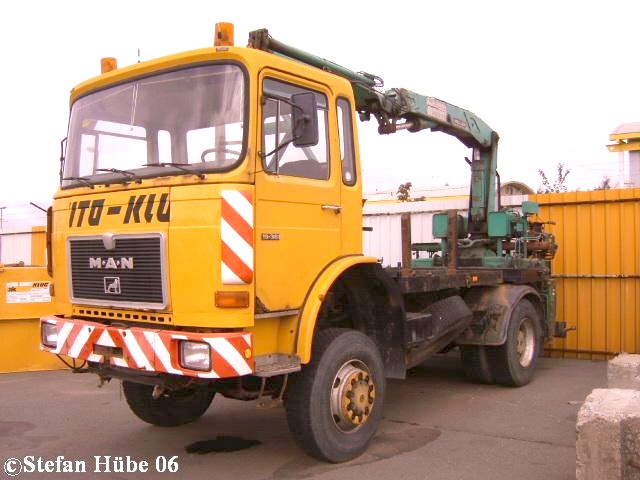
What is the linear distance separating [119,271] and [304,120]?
1.73 meters

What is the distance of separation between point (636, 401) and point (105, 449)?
4.13 m

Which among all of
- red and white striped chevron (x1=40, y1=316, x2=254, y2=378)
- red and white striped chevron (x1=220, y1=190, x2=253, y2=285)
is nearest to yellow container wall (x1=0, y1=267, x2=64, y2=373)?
red and white striped chevron (x1=40, y1=316, x2=254, y2=378)

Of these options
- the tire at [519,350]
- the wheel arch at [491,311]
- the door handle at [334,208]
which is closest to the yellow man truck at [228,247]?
the door handle at [334,208]

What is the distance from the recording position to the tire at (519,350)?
7.38m

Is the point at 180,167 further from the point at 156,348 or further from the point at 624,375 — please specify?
the point at 624,375

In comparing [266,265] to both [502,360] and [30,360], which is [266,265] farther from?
[30,360]

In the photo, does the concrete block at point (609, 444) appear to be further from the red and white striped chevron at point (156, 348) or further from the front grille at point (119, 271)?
the front grille at point (119, 271)

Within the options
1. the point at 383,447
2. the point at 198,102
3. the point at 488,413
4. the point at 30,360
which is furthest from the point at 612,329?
the point at 30,360

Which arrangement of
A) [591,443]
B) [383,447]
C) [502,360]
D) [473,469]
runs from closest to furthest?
1. [591,443]
2. [473,469]
3. [383,447]
4. [502,360]

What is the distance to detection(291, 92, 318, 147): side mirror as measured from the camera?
4.39 metres

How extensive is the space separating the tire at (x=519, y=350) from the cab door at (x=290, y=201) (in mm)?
3273

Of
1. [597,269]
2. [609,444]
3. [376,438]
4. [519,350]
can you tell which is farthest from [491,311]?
[609,444]

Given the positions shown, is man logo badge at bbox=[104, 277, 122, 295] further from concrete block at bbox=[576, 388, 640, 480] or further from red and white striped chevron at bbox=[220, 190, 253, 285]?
concrete block at bbox=[576, 388, 640, 480]

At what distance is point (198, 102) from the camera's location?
4477mm
